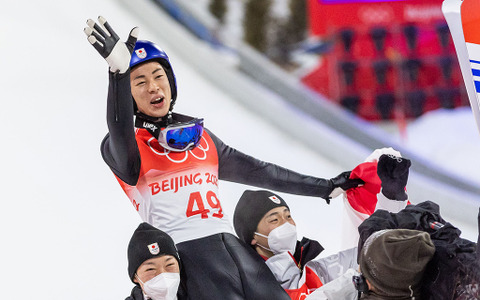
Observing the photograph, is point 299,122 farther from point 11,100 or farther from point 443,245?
point 443,245

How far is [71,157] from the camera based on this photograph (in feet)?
13.5

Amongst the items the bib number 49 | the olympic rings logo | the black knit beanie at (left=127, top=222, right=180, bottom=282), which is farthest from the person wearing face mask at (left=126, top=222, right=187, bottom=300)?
the olympic rings logo

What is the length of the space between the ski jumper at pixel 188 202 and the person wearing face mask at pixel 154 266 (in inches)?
2.6

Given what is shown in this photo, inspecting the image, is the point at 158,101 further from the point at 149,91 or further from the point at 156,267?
the point at 156,267

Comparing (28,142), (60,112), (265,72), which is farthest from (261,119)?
(28,142)

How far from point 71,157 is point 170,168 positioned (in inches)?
69.9

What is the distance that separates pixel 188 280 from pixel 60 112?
259cm

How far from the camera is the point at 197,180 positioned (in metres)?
2.53

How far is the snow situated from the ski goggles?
0.81 metres

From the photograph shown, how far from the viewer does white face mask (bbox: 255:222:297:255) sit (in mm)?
2637

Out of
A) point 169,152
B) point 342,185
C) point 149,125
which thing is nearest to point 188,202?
point 169,152

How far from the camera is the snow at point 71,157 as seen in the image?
3193mm

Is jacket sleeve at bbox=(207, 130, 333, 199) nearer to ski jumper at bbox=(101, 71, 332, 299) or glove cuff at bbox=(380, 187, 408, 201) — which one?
ski jumper at bbox=(101, 71, 332, 299)

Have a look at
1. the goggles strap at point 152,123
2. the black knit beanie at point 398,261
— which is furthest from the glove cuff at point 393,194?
the goggles strap at point 152,123
